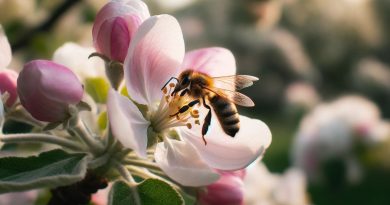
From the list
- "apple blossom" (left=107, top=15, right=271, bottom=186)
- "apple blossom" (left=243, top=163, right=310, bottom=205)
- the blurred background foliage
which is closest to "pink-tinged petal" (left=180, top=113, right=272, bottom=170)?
"apple blossom" (left=107, top=15, right=271, bottom=186)

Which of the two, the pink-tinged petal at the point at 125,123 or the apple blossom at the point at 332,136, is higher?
the pink-tinged petal at the point at 125,123

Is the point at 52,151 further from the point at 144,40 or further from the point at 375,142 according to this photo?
the point at 375,142

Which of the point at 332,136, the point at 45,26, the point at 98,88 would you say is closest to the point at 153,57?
the point at 98,88

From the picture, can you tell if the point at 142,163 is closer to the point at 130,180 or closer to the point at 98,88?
the point at 130,180

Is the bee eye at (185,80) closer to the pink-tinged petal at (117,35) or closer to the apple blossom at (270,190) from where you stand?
the pink-tinged petal at (117,35)

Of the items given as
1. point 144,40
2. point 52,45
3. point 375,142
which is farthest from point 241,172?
point 375,142

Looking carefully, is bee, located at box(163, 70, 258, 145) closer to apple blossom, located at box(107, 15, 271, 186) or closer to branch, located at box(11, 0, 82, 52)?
apple blossom, located at box(107, 15, 271, 186)

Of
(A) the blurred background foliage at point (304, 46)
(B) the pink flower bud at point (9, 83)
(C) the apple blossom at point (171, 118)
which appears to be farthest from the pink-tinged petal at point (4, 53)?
(A) the blurred background foliage at point (304, 46)
